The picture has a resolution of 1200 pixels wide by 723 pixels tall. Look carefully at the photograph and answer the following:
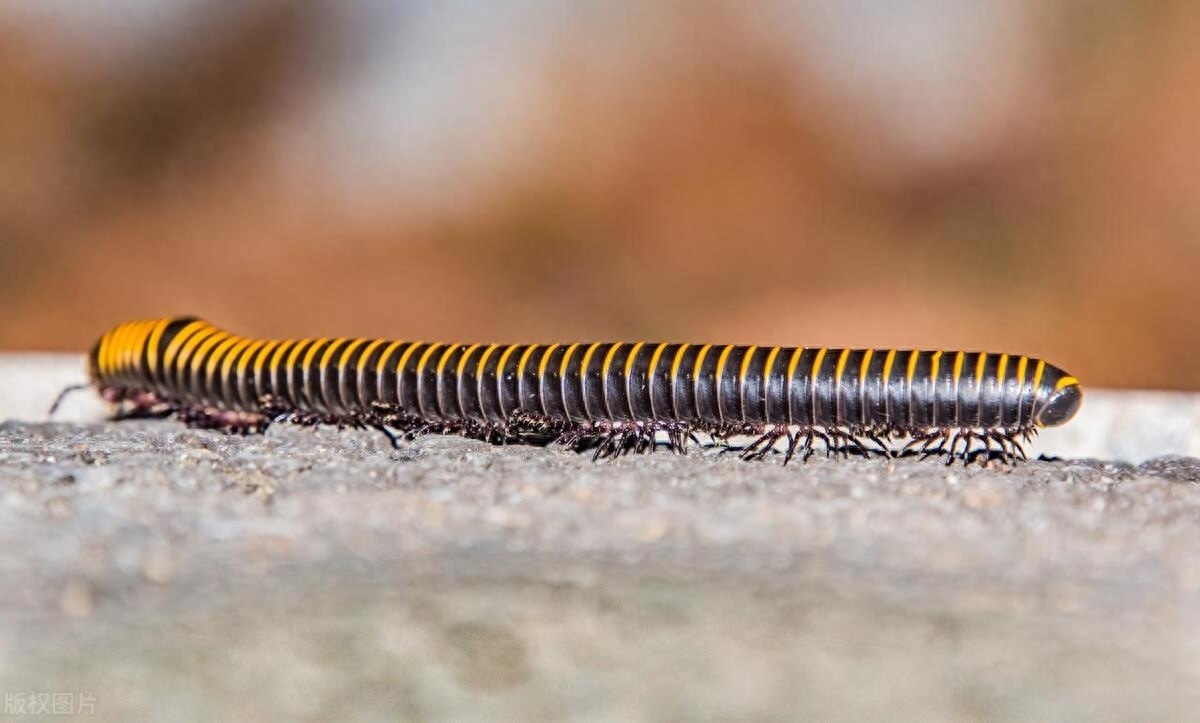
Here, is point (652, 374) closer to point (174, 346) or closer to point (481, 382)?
point (481, 382)

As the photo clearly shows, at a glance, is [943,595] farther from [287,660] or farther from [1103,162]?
[1103,162]

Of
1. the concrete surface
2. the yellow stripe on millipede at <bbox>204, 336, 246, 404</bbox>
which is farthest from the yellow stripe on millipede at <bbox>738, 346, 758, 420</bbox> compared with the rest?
the yellow stripe on millipede at <bbox>204, 336, 246, 404</bbox>

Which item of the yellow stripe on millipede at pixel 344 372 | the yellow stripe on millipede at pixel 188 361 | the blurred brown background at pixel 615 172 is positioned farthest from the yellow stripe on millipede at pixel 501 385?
the blurred brown background at pixel 615 172

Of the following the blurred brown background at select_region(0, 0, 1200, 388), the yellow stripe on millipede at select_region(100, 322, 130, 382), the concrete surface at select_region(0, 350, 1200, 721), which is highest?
the blurred brown background at select_region(0, 0, 1200, 388)

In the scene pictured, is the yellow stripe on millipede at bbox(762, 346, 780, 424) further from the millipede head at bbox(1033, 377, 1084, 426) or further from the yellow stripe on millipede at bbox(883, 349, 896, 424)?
the millipede head at bbox(1033, 377, 1084, 426)

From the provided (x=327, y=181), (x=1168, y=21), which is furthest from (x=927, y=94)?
(x=327, y=181)

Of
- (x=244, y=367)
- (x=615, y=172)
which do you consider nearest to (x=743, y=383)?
(x=244, y=367)

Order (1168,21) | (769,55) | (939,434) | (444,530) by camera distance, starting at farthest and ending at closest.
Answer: (769,55) → (1168,21) → (939,434) → (444,530)
